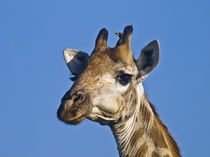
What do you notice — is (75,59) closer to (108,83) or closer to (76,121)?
(108,83)

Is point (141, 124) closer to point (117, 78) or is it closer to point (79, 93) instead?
point (117, 78)

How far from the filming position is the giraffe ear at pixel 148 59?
10.2 meters

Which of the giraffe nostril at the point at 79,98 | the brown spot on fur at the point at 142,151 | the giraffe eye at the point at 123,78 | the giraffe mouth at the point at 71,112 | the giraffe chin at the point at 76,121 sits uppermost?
the giraffe eye at the point at 123,78

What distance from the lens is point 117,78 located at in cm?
989

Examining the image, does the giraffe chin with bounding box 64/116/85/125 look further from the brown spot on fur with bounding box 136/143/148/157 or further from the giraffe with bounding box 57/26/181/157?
the brown spot on fur with bounding box 136/143/148/157

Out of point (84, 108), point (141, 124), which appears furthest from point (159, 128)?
point (84, 108)

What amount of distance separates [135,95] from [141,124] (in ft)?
2.39

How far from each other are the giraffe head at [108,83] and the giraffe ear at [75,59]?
2.22 feet

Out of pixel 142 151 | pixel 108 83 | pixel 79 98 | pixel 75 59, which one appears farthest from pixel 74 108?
pixel 75 59

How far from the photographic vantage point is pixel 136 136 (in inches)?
396

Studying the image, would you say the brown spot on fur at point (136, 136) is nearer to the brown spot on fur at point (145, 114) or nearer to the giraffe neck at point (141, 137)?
the giraffe neck at point (141, 137)

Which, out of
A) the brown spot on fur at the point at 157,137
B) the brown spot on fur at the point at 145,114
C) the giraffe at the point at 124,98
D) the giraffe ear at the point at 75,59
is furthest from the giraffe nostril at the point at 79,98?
the giraffe ear at the point at 75,59

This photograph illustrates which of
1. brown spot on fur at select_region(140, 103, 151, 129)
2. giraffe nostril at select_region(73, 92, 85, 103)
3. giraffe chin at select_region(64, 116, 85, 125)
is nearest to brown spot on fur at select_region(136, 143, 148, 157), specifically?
brown spot on fur at select_region(140, 103, 151, 129)

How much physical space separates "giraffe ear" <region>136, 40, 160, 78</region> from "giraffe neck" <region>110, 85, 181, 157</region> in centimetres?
74
